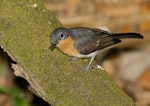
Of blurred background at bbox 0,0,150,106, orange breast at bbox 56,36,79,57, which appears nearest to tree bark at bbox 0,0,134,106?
orange breast at bbox 56,36,79,57

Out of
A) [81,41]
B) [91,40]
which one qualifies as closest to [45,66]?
[81,41]

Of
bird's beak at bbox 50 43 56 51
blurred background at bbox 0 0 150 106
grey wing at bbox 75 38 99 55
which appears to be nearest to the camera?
bird's beak at bbox 50 43 56 51

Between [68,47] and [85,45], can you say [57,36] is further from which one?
[85,45]

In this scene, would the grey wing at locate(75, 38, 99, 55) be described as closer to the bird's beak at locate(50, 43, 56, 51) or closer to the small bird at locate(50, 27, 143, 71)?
the small bird at locate(50, 27, 143, 71)

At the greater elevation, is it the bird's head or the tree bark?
the bird's head

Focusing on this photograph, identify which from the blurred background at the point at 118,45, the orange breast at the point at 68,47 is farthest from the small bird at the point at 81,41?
the blurred background at the point at 118,45

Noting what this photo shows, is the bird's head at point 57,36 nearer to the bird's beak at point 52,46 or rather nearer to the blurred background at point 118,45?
the bird's beak at point 52,46
